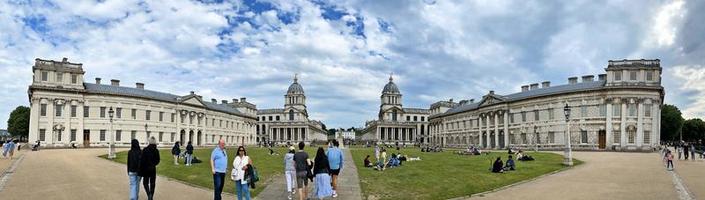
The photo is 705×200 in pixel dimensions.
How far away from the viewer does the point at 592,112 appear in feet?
215

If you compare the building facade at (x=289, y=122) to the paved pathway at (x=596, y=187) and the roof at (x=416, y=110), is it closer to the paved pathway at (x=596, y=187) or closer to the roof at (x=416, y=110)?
the roof at (x=416, y=110)

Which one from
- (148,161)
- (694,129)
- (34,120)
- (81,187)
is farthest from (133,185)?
(694,129)

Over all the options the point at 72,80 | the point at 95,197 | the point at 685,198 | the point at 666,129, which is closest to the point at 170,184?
the point at 95,197

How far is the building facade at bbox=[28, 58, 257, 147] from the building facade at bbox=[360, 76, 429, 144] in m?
64.2

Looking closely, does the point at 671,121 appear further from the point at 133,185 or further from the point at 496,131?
the point at 133,185

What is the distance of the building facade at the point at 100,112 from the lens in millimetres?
66375

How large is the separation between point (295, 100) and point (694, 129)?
110666mm

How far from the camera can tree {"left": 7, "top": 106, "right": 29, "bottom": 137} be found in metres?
102

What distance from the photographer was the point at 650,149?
60656mm

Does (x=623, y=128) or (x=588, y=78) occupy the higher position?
(x=588, y=78)

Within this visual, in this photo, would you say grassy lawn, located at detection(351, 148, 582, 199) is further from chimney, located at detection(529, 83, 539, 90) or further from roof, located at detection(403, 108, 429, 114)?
roof, located at detection(403, 108, 429, 114)

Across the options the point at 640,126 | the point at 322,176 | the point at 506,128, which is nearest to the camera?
the point at 322,176

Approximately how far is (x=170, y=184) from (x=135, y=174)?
6999 mm

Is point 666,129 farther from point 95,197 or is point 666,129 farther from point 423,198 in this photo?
point 95,197
